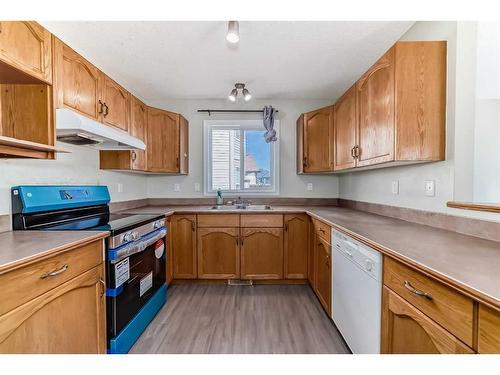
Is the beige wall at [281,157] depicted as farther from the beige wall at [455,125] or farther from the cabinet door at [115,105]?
the beige wall at [455,125]

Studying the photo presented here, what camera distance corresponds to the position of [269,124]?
9.64ft

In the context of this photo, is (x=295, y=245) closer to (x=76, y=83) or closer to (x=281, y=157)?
(x=281, y=157)

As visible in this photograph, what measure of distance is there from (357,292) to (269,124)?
214cm

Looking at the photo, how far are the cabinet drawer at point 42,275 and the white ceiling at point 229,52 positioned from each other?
155 centimetres

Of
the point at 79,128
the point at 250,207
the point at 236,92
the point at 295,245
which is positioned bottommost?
the point at 295,245

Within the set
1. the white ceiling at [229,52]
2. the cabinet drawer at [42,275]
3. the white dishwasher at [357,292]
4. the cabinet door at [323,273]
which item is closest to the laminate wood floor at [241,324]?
the cabinet door at [323,273]

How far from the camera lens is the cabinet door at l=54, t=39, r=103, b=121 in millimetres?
1417

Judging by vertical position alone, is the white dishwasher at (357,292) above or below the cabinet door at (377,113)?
below

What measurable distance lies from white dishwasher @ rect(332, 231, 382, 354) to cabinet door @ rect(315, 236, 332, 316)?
4.3 inches

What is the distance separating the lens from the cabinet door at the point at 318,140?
2.64 metres

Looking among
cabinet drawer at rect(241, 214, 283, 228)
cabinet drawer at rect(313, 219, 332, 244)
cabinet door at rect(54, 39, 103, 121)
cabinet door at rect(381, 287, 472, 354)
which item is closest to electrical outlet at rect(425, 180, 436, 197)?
cabinet drawer at rect(313, 219, 332, 244)

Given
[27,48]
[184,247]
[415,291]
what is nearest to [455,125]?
[415,291]

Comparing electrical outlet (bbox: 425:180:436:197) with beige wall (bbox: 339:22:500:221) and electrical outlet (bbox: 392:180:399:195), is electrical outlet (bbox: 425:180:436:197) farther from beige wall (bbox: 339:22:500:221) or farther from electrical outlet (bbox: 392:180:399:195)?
electrical outlet (bbox: 392:180:399:195)
